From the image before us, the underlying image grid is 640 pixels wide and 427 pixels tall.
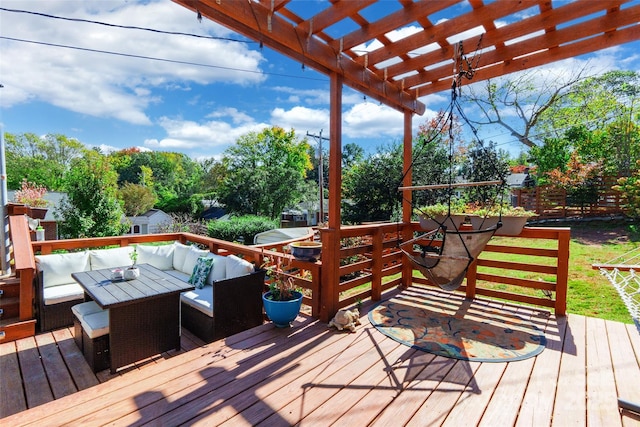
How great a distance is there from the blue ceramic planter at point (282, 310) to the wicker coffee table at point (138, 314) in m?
0.76

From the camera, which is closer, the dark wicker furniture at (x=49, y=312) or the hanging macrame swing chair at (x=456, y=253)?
the hanging macrame swing chair at (x=456, y=253)

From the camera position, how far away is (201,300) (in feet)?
9.94

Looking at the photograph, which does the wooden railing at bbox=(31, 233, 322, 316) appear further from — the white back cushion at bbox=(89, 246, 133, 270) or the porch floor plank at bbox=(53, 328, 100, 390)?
the porch floor plank at bbox=(53, 328, 100, 390)

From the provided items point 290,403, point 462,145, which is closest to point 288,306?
point 290,403

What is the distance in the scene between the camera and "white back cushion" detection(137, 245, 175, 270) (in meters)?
4.15

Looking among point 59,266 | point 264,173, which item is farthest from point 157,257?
point 264,173

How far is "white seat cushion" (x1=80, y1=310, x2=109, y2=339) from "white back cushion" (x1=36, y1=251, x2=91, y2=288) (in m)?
1.17

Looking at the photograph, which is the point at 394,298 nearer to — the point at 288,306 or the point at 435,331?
the point at 435,331

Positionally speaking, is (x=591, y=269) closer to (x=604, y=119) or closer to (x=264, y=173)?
(x=604, y=119)

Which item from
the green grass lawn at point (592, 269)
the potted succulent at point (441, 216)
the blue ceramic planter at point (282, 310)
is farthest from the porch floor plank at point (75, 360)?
the green grass lawn at point (592, 269)

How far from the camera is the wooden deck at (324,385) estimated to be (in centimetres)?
174

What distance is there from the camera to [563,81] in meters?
12.4

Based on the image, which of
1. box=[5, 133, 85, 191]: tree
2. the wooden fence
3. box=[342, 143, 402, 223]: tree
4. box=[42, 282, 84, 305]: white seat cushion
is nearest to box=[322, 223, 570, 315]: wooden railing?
box=[42, 282, 84, 305]: white seat cushion

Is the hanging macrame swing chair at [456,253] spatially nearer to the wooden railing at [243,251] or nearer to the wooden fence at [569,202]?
the wooden railing at [243,251]
